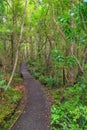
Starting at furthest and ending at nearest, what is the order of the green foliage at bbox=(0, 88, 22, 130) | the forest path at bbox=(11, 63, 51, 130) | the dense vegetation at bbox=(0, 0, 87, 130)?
the green foliage at bbox=(0, 88, 22, 130), the forest path at bbox=(11, 63, 51, 130), the dense vegetation at bbox=(0, 0, 87, 130)

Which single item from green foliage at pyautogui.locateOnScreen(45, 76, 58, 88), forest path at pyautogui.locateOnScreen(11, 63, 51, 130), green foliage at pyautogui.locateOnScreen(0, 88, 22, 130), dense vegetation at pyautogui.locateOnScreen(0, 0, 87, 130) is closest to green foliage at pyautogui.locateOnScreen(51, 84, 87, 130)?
dense vegetation at pyautogui.locateOnScreen(0, 0, 87, 130)

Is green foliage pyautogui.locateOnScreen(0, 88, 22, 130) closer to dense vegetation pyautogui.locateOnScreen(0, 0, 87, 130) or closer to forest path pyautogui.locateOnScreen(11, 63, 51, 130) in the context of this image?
forest path pyautogui.locateOnScreen(11, 63, 51, 130)

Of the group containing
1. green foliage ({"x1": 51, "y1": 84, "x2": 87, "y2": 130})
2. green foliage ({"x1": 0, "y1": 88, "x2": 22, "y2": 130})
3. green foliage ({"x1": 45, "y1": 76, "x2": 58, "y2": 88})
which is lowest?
green foliage ({"x1": 45, "y1": 76, "x2": 58, "y2": 88})

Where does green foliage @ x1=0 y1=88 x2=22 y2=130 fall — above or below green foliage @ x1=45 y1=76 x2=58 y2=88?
above

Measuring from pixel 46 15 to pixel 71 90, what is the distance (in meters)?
9.50

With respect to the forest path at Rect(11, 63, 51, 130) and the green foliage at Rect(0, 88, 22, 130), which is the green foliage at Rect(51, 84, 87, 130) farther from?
the green foliage at Rect(0, 88, 22, 130)

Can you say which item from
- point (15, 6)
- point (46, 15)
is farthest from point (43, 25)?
point (15, 6)

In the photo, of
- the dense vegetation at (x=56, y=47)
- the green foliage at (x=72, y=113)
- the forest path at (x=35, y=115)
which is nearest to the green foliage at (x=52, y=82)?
the dense vegetation at (x=56, y=47)

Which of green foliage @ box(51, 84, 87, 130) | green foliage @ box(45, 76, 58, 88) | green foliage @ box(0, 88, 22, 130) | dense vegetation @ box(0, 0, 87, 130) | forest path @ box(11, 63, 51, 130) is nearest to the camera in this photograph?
green foliage @ box(51, 84, 87, 130)

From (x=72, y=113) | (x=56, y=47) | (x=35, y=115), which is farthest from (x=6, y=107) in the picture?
(x=56, y=47)

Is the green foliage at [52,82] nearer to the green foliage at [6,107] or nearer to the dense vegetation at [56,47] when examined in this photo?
the dense vegetation at [56,47]

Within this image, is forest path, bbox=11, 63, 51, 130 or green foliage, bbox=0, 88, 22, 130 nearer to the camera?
forest path, bbox=11, 63, 51, 130

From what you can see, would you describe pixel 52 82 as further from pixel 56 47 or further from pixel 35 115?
pixel 35 115

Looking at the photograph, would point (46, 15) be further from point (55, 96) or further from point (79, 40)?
point (79, 40)
